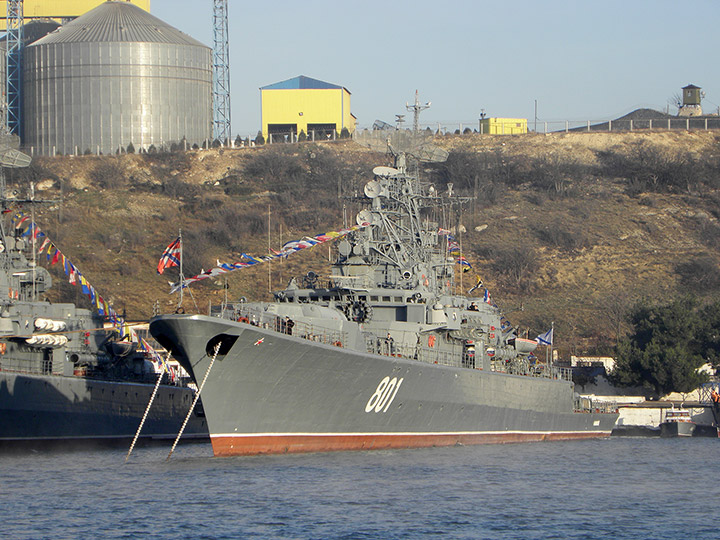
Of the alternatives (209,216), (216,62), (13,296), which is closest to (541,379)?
(13,296)

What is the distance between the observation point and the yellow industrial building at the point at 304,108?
85.6 metres

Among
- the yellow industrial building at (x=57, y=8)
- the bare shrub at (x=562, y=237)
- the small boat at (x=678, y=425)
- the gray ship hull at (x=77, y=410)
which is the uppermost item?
the yellow industrial building at (x=57, y=8)

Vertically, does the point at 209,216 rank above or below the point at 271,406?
above

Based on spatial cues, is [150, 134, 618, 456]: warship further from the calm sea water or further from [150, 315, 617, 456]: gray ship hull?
the calm sea water

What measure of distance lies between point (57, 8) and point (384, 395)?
2587 inches

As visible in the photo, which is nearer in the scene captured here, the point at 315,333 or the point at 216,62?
the point at 315,333

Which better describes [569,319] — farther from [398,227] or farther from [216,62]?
[216,62]

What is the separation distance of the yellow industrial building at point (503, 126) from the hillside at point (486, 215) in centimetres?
224

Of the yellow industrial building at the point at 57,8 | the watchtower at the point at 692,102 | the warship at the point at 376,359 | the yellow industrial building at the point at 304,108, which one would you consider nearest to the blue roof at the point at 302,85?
the yellow industrial building at the point at 304,108

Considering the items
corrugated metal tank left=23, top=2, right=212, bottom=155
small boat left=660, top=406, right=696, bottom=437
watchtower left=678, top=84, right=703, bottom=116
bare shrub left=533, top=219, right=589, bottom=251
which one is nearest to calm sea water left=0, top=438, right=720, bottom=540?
small boat left=660, top=406, right=696, bottom=437

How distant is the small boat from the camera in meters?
46.2

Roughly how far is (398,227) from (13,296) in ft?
44.5

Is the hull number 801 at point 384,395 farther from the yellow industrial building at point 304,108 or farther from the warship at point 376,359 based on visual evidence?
the yellow industrial building at point 304,108

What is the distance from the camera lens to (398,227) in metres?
37.6
